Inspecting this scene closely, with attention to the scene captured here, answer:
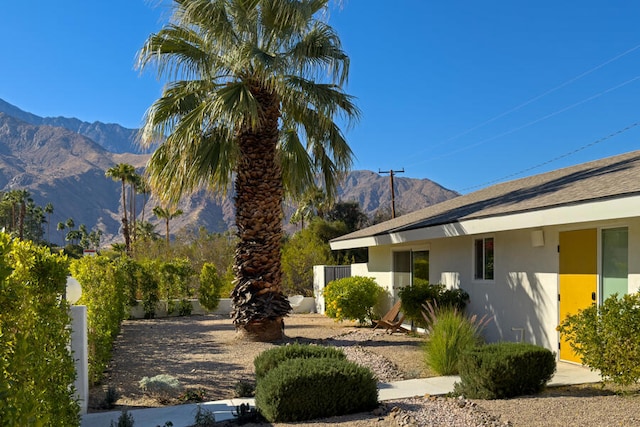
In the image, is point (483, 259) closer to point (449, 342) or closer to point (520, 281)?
point (520, 281)

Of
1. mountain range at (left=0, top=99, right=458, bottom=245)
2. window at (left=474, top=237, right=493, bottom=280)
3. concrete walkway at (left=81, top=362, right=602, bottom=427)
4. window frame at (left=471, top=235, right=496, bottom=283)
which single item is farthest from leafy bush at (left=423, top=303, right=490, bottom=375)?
mountain range at (left=0, top=99, right=458, bottom=245)

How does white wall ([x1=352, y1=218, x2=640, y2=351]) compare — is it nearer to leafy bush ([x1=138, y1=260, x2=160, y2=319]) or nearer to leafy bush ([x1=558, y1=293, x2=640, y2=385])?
leafy bush ([x1=558, y1=293, x2=640, y2=385])

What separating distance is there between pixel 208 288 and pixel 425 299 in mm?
11051

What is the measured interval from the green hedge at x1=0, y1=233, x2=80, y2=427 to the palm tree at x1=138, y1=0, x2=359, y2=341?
764 cm

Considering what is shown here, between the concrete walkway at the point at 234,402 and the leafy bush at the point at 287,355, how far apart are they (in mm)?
513

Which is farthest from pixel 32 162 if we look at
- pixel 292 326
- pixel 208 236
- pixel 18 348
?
pixel 18 348

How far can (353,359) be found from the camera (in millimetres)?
10914

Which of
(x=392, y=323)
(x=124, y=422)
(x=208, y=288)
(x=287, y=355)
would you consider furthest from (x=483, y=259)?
(x=208, y=288)

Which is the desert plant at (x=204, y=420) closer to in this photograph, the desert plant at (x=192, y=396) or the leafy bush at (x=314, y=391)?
the leafy bush at (x=314, y=391)

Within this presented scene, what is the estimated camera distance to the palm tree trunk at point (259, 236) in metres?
13.4

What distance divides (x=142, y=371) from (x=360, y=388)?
5247mm

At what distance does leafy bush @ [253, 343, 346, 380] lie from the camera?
777cm

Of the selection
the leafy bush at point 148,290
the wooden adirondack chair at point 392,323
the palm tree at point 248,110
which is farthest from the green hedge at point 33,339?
the leafy bush at point 148,290

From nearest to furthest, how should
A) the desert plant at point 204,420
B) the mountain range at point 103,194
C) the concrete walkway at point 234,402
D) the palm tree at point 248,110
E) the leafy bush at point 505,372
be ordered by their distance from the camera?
the desert plant at point 204,420
the concrete walkway at point 234,402
the leafy bush at point 505,372
the palm tree at point 248,110
the mountain range at point 103,194
